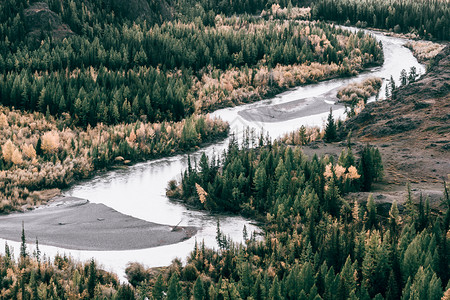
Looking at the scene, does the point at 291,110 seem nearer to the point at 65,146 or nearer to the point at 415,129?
the point at 415,129

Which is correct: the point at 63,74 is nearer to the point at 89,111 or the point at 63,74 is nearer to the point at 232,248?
the point at 89,111

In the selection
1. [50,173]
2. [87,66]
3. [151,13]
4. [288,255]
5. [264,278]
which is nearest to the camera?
[264,278]

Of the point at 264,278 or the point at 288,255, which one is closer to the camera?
the point at 264,278

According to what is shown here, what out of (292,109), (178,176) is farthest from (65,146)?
(292,109)

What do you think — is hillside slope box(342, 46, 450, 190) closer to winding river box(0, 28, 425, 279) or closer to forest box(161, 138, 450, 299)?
forest box(161, 138, 450, 299)

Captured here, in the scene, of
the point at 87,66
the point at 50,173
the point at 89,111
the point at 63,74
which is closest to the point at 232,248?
the point at 50,173

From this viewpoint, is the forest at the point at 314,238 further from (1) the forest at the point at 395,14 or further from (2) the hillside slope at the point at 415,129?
(1) the forest at the point at 395,14
